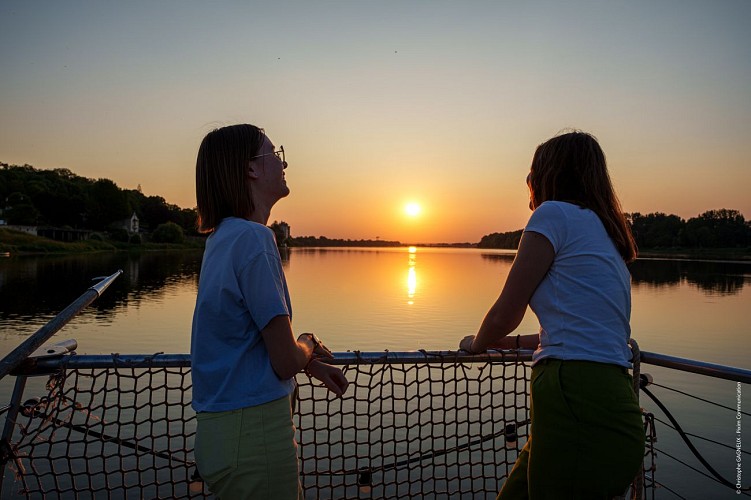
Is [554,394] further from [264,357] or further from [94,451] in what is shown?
[94,451]

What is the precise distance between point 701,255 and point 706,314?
4331 inches

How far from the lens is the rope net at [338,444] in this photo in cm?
285

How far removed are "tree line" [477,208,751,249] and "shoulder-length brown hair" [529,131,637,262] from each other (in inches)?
4653

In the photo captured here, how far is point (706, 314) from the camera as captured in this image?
2506cm

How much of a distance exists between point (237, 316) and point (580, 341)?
1.16 m

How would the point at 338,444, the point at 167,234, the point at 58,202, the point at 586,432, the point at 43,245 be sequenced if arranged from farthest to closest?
the point at 167,234 → the point at 58,202 → the point at 43,245 → the point at 338,444 → the point at 586,432

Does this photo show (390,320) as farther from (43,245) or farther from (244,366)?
(43,245)

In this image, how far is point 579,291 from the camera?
1854mm

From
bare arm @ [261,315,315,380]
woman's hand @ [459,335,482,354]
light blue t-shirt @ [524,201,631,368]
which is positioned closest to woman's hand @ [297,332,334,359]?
bare arm @ [261,315,315,380]

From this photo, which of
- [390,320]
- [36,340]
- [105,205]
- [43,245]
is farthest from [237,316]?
[105,205]

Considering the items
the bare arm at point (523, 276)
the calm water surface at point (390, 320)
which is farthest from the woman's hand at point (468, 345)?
the calm water surface at point (390, 320)

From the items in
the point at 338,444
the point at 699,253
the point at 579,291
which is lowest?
the point at 338,444

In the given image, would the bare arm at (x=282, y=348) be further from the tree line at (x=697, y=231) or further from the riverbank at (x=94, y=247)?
the tree line at (x=697, y=231)

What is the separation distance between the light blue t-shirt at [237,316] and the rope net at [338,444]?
0.63 metres
